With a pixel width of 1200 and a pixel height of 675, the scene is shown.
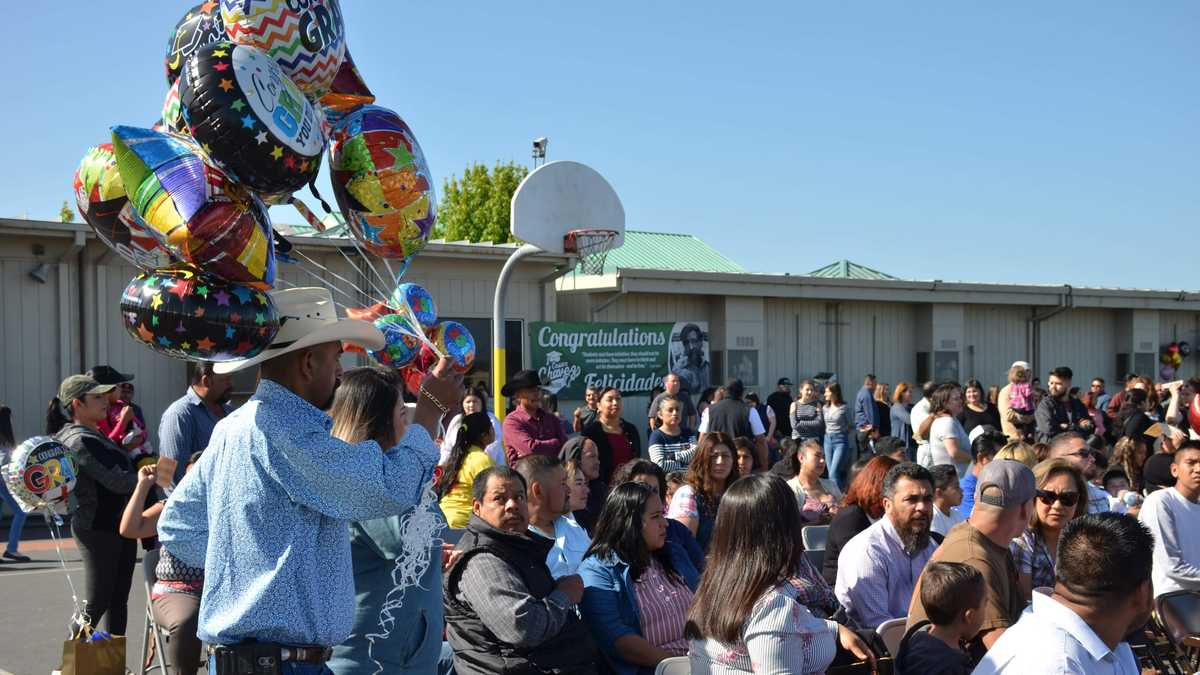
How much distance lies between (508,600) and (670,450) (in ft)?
18.2

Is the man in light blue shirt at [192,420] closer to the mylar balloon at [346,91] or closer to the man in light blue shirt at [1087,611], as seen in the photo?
the mylar balloon at [346,91]

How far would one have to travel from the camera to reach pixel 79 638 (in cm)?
492

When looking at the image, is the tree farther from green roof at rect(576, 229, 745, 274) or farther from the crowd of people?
the crowd of people

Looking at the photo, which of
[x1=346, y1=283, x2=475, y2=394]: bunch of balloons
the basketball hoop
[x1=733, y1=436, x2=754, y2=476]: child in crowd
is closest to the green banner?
the basketball hoop

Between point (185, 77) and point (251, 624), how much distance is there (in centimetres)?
182

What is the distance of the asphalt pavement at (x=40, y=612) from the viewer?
689cm

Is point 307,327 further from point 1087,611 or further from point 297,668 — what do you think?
point 1087,611

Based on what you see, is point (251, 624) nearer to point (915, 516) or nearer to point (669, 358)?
point (915, 516)

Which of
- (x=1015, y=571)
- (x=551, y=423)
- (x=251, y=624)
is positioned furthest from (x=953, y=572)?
(x=551, y=423)

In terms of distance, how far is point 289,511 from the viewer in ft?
9.52

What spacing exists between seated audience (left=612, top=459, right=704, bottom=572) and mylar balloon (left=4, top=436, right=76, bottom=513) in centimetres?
286

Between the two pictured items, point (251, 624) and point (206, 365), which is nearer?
point (251, 624)

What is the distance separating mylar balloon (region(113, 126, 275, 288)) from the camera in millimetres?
3281

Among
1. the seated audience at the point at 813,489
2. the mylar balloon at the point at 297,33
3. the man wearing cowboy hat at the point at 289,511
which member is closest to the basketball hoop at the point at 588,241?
the seated audience at the point at 813,489
